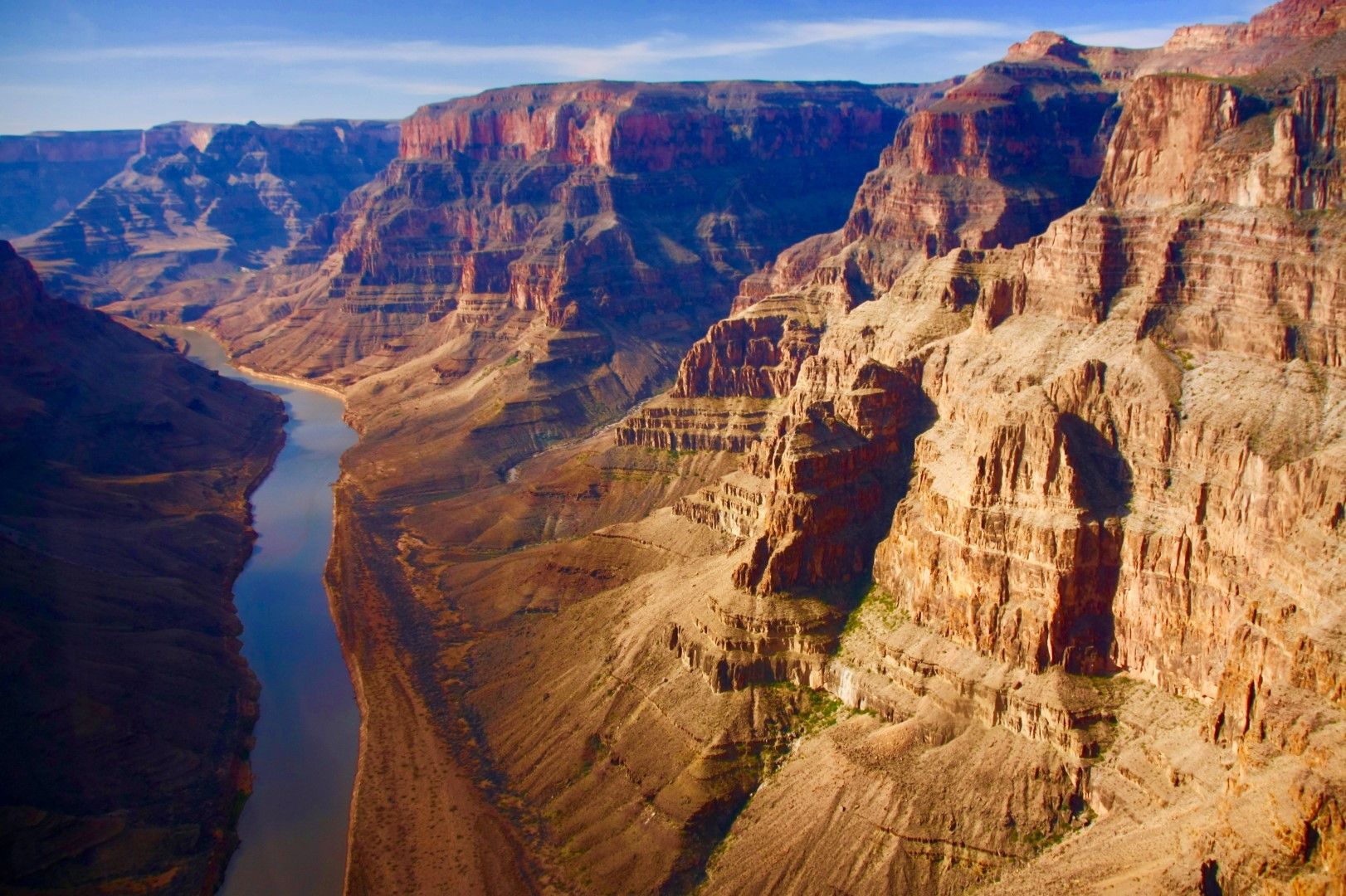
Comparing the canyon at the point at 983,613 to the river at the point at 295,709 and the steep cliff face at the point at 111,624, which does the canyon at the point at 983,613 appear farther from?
the steep cliff face at the point at 111,624

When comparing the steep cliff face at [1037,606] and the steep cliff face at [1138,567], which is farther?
the steep cliff face at [1037,606]

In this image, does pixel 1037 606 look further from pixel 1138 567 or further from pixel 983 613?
pixel 1138 567

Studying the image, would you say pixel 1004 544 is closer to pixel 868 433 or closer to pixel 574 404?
pixel 868 433

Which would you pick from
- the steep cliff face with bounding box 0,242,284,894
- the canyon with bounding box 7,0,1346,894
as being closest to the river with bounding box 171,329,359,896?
the steep cliff face with bounding box 0,242,284,894

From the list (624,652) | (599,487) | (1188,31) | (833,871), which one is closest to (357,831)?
(624,652)

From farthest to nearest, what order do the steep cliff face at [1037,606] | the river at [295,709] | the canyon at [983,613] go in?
1. the river at [295,709]
2. the canyon at [983,613]
3. the steep cliff face at [1037,606]

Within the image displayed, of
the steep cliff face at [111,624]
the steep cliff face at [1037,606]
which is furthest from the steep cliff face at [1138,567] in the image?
the steep cliff face at [111,624]
